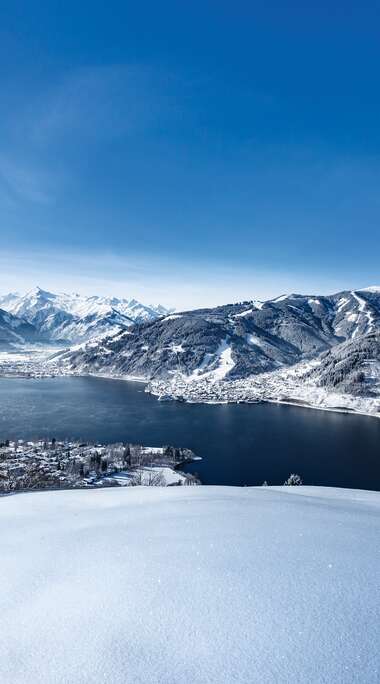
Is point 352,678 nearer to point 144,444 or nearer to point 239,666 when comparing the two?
point 239,666

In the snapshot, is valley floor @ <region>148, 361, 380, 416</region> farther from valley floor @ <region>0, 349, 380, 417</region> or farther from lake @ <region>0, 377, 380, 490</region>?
lake @ <region>0, 377, 380, 490</region>

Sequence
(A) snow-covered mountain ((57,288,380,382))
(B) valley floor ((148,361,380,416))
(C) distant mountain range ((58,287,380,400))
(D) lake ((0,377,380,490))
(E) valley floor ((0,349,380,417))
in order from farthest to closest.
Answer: (A) snow-covered mountain ((57,288,380,382)), (C) distant mountain range ((58,287,380,400)), (E) valley floor ((0,349,380,417)), (B) valley floor ((148,361,380,416)), (D) lake ((0,377,380,490))

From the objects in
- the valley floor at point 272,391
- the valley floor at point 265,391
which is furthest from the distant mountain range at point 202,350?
the valley floor at point 272,391

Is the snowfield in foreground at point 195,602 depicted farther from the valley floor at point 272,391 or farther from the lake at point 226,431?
the valley floor at point 272,391

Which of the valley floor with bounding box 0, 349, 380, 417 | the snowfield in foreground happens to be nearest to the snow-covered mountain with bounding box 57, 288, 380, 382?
the valley floor with bounding box 0, 349, 380, 417

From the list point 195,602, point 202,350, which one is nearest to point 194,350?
point 202,350

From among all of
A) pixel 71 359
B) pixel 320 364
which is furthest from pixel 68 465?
pixel 71 359
